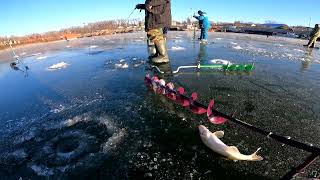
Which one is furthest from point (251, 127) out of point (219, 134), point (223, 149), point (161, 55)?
point (161, 55)

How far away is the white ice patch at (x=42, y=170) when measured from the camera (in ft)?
12.9

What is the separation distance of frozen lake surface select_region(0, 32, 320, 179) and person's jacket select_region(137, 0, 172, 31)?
2249 millimetres

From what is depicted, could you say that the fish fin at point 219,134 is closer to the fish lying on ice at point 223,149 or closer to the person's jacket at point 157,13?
the fish lying on ice at point 223,149

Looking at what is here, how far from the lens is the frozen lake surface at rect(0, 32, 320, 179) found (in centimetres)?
391

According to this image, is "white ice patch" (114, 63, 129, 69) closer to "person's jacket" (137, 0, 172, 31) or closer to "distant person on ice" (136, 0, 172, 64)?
"distant person on ice" (136, 0, 172, 64)

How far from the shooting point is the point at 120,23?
62719 millimetres

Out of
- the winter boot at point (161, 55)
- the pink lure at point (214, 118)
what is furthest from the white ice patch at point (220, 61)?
the pink lure at point (214, 118)

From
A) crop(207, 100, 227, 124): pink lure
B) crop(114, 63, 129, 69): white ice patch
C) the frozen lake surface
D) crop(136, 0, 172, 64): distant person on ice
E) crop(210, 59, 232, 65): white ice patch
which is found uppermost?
crop(136, 0, 172, 64): distant person on ice

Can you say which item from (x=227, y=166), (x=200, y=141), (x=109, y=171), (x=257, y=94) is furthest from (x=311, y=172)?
(x=257, y=94)

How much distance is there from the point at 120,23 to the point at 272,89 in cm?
5930

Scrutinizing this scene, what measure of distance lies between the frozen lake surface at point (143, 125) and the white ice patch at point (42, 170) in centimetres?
2

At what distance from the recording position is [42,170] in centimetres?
402

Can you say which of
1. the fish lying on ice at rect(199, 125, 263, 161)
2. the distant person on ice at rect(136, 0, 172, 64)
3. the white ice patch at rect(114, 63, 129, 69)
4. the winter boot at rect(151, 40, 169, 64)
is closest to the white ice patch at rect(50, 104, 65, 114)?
the fish lying on ice at rect(199, 125, 263, 161)

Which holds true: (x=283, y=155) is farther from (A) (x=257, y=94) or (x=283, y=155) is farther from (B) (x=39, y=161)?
(B) (x=39, y=161)
